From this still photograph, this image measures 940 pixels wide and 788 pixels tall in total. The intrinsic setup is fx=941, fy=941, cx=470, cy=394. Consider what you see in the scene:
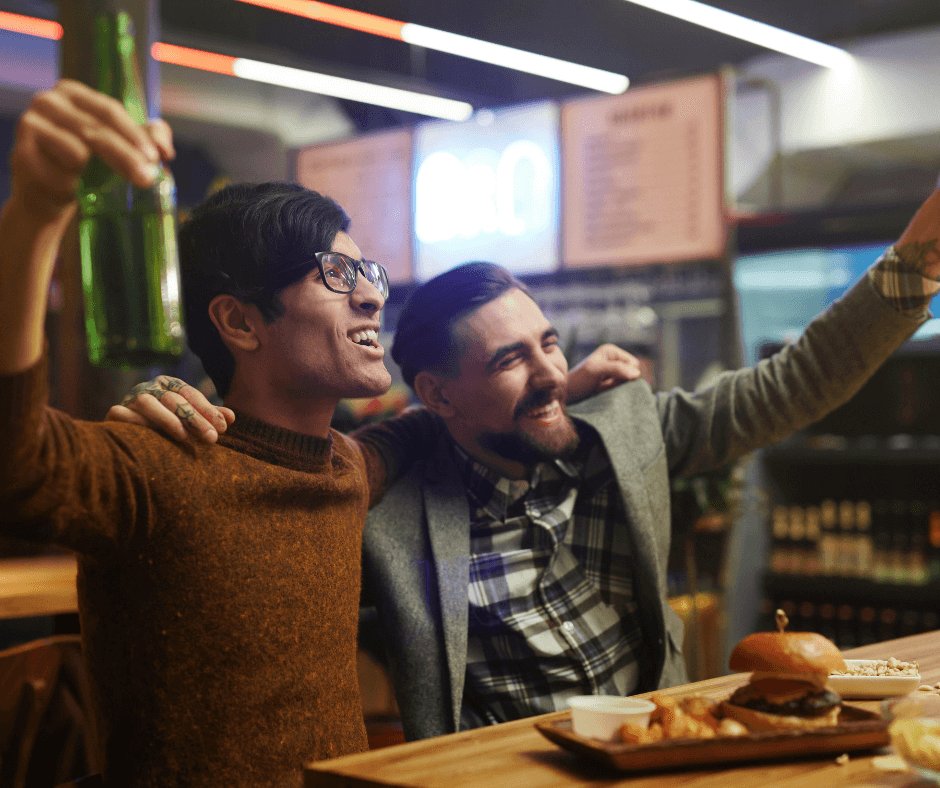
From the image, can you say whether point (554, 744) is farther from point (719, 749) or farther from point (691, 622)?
point (691, 622)

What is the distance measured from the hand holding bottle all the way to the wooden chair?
137 cm

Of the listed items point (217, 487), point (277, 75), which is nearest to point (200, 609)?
point (217, 487)

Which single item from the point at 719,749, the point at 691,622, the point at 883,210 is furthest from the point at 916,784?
the point at 883,210

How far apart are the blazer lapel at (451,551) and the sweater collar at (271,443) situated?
0.33 m

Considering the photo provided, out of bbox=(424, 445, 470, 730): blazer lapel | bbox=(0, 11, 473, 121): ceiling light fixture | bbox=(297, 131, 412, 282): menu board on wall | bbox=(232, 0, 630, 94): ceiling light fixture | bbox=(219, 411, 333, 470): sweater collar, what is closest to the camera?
bbox=(219, 411, 333, 470): sweater collar

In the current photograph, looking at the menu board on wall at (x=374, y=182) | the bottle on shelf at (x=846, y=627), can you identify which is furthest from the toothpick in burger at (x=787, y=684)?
the bottle on shelf at (x=846, y=627)

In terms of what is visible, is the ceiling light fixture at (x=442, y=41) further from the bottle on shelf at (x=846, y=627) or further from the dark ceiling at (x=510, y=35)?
the bottle on shelf at (x=846, y=627)

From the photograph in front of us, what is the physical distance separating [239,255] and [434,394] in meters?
0.49

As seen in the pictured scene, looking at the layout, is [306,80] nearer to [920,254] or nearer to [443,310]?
[443,310]

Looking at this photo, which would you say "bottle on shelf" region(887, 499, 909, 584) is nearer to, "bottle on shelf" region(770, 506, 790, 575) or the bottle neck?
"bottle on shelf" region(770, 506, 790, 575)

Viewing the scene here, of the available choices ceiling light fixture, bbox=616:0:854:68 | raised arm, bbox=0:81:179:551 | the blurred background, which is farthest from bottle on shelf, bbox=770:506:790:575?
raised arm, bbox=0:81:179:551

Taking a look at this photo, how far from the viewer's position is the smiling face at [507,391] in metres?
1.60

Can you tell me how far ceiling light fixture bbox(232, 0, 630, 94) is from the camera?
2.05 metres

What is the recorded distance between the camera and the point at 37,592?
2.03 meters
